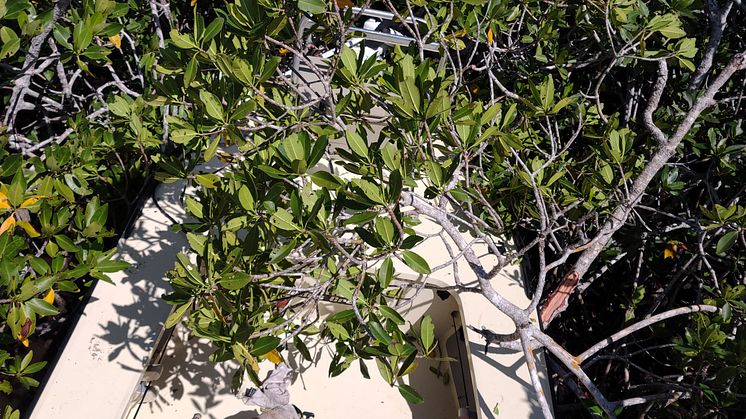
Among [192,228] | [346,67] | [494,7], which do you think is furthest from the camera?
[494,7]

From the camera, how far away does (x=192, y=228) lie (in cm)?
184

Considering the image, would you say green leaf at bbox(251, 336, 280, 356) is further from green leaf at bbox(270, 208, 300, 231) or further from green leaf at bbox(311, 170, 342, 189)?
green leaf at bbox(311, 170, 342, 189)

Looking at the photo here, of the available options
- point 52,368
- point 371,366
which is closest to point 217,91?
point 52,368

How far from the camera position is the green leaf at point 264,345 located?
155 cm

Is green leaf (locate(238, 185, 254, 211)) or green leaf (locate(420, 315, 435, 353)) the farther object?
green leaf (locate(420, 315, 435, 353))

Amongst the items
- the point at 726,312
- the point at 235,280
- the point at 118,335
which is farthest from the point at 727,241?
the point at 118,335

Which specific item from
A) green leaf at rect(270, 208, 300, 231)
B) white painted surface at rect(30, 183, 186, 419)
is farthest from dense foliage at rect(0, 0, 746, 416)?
white painted surface at rect(30, 183, 186, 419)

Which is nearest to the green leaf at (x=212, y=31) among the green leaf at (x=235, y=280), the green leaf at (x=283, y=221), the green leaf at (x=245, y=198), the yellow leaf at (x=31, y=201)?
the green leaf at (x=245, y=198)

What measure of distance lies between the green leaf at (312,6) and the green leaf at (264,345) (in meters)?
0.96

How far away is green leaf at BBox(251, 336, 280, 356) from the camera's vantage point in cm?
155

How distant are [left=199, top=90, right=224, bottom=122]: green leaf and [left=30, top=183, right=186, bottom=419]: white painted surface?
995 millimetres

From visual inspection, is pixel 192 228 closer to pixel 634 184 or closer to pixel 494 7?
pixel 494 7

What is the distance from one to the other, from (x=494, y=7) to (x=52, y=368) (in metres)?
2.27

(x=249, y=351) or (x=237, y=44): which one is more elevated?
(x=237, y=44)
